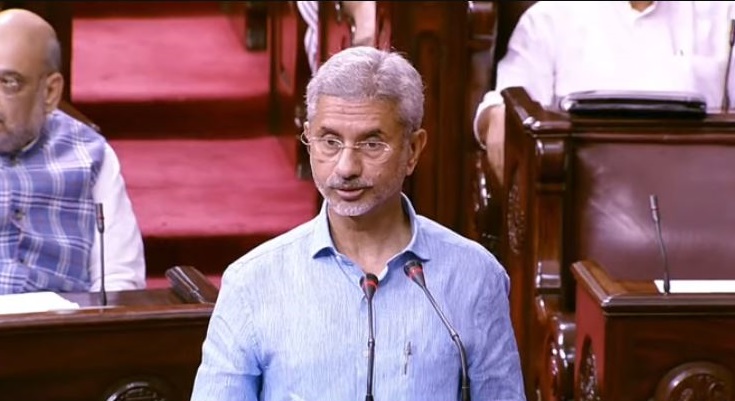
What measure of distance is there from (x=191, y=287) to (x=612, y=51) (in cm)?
197

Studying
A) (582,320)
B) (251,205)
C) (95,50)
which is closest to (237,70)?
(95,50)

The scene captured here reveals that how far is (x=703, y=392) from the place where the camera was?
3633mm

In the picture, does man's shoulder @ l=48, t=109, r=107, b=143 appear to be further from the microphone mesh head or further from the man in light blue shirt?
the microphone mesh head

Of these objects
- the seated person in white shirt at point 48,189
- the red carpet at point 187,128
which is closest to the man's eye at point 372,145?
the seated person in white shirt at point 48,189

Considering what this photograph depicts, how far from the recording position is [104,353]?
137 inches

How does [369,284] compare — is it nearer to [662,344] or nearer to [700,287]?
[662,344]

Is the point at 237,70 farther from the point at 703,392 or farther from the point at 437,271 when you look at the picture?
the point at 437,271

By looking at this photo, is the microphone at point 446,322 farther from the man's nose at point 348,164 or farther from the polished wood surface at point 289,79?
the polished wood surface at point 289,79

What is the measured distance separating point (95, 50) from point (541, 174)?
3.24 metres

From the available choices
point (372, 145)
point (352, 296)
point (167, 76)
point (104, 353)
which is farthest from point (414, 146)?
point (167, 76)

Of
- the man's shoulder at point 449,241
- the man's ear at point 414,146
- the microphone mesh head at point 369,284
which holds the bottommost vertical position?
the microphone mesh head at point 369,284

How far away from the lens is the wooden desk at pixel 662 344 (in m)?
3.59

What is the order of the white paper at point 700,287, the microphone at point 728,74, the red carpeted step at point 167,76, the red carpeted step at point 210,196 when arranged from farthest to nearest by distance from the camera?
the red carpeted step at point 167,76 < the red carpeted step at point 210,196 < the microphone at point 728,74 < the white paper at point 700,287

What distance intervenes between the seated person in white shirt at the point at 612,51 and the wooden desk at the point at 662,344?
160cm
